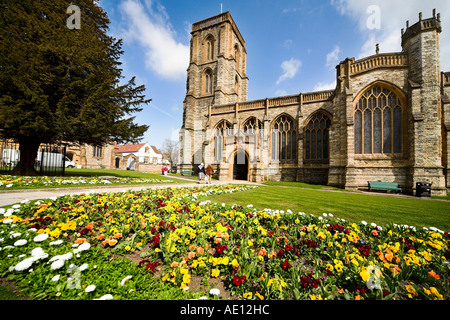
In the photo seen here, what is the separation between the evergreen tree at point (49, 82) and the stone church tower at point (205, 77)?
586 inches

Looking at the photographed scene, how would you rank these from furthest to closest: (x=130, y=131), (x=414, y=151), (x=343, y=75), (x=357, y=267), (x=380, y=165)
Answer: (x=343, y=75), (x=380, y=165), (x=414, y=151), (x=130, y=131), (x=357, y=267)

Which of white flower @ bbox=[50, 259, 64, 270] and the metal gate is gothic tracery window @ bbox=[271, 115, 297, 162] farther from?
white flower @ bbox=[50, 259, 64, 270]

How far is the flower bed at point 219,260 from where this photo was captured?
74.3 inches

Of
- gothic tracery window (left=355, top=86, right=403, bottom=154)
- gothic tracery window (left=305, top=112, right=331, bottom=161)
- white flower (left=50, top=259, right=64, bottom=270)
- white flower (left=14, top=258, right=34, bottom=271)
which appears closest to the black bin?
gothic tracery window (left=355, top=86, right=403, bottom=154)

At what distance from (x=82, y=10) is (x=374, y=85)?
1039 inches

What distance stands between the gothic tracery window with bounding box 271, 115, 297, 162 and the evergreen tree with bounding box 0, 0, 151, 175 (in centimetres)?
1561

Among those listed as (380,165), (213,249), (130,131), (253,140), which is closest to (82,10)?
(130,131)

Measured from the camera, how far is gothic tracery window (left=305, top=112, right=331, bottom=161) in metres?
19.1

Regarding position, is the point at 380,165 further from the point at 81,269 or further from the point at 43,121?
the point at 43,121

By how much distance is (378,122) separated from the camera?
1612cm

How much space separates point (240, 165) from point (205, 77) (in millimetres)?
17647

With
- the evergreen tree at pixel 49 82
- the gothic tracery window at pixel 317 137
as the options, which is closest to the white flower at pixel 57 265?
the evergreen tree at pixel 49 82

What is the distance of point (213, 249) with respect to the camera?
2.92 meters
